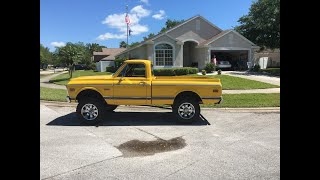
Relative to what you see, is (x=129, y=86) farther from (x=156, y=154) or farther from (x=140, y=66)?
(x=156, y=154)

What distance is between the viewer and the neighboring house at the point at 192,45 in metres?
34.6

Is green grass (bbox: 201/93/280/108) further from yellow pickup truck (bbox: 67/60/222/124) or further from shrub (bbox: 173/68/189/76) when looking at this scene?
shrub (bbox: 173/68/189/76)

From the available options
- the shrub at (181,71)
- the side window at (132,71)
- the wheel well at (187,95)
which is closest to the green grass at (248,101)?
the wheel well at (187,95)

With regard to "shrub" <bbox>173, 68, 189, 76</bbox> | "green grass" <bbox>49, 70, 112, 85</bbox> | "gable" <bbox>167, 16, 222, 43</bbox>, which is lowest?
"green grass" <bbox>49, 70, 112, 85</bbox>

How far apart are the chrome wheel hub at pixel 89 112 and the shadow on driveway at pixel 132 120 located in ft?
0.84

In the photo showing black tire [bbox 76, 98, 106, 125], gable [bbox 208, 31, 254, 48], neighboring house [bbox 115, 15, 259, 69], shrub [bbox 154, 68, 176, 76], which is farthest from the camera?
gable [bbox 208, 31, 254, 48]

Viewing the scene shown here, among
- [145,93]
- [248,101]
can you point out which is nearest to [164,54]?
[248,101]

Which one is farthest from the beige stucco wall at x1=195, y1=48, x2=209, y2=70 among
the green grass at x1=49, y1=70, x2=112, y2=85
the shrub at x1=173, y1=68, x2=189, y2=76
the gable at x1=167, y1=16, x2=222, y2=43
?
the green grass at x1=49, y1=70, x2=112, y2=85

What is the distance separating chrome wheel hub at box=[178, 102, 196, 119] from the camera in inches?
356

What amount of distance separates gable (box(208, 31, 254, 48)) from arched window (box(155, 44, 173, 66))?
15.8ft

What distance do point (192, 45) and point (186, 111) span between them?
31033 mm

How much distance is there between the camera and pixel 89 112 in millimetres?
8938
